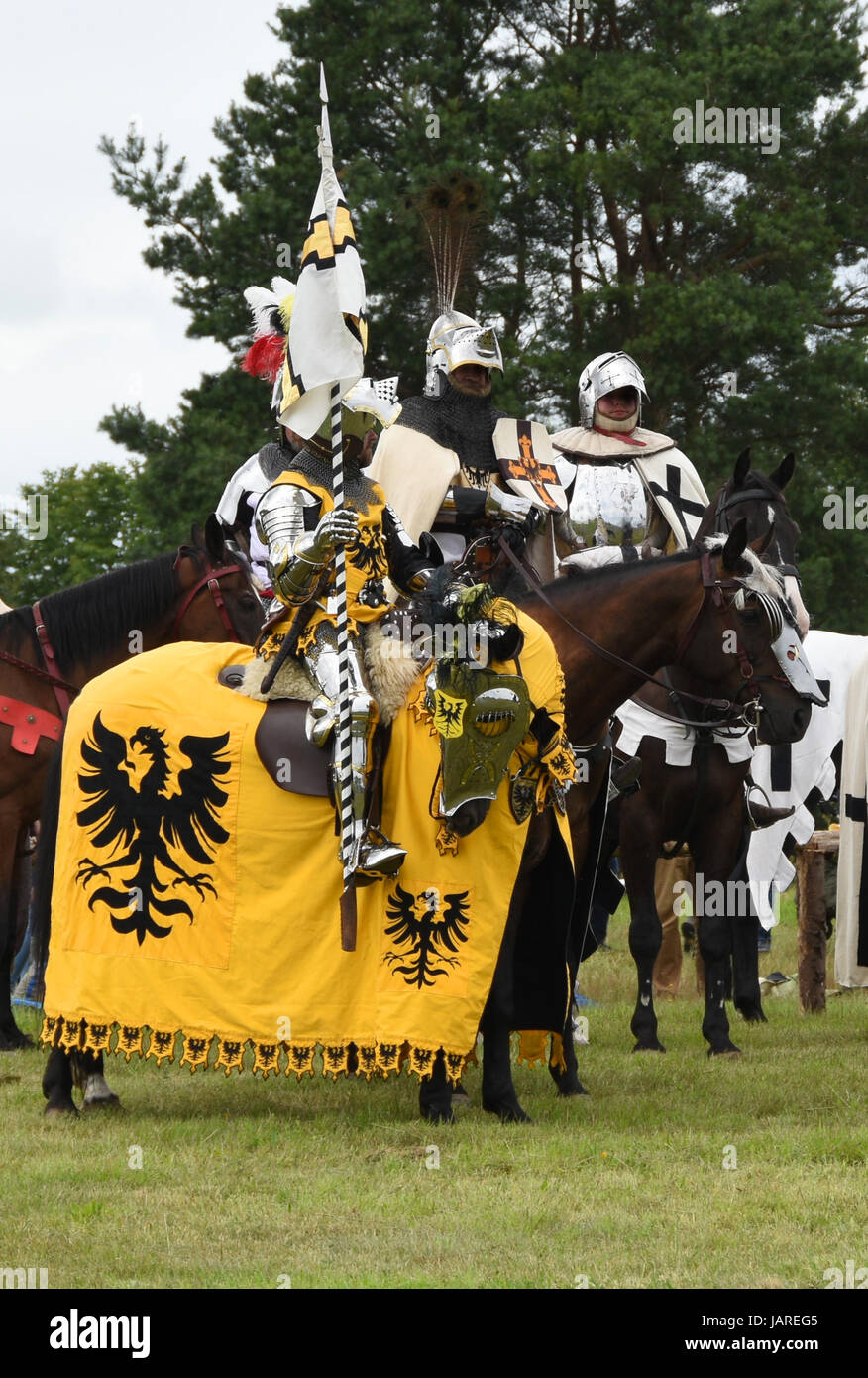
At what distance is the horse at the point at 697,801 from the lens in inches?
336

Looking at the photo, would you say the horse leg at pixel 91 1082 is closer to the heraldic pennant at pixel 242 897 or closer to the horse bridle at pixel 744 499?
the heraldic pennant at pixel 242 897

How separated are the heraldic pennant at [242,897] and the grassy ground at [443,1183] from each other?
1.23 ft

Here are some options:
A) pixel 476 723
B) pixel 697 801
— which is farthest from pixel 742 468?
pixel 476 723

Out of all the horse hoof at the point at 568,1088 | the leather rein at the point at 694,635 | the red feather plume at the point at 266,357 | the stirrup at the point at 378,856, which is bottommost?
the horse hoof at the point at 568,1088

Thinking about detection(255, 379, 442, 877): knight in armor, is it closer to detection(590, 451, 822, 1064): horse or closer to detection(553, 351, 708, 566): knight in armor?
detection(553, 351, 708, 566): knight in armor

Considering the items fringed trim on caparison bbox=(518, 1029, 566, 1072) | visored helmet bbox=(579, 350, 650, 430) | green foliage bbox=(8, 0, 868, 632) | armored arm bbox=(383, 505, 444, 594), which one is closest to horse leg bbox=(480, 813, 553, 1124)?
fringed trim on caparison bbox=(518, 1029, 566, 1072)

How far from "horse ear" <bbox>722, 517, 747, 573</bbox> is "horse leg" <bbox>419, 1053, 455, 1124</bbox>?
2.16 metres

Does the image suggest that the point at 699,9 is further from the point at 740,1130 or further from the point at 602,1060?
the point at 740,1130

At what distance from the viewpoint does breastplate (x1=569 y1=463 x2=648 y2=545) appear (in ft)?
28.7

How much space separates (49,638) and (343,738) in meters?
2.62

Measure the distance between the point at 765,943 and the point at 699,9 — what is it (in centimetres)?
1113

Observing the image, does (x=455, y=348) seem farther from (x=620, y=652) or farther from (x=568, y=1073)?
(x=568, y=1073)

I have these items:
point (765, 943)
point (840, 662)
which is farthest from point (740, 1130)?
point (765, 943)

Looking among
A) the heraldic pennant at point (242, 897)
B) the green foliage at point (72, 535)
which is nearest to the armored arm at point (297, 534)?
the heraldic pennant at point (242, 897)
